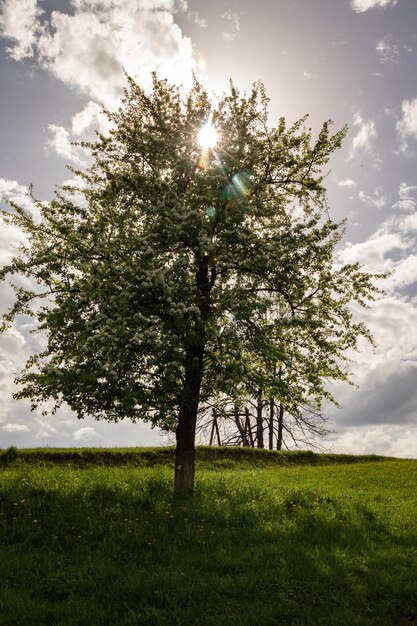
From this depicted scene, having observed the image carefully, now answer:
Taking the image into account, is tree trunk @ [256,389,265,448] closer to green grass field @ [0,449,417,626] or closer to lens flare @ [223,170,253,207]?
green grass field @ [0,449,417,626]

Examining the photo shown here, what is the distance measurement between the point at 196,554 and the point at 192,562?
0.40 m

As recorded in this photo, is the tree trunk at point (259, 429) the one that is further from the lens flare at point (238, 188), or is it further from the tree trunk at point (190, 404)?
the lens flare at point (238, 188)

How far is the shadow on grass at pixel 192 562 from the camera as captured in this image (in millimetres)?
7777

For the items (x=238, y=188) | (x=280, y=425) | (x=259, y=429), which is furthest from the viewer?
(x=259, y=429)

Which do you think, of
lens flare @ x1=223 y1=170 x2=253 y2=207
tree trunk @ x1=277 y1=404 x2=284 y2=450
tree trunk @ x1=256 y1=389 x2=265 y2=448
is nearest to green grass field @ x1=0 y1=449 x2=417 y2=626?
lens flare @ x1=223 y1=170 x2=253 y2=207

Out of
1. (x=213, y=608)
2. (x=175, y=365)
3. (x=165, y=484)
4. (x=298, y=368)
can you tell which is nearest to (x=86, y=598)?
(x=213, y=608)

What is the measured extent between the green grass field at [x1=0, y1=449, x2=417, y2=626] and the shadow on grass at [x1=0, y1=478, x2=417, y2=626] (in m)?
0.03

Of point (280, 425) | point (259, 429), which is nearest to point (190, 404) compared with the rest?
point (280, 425)

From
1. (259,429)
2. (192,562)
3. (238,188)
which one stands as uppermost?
(238,188)

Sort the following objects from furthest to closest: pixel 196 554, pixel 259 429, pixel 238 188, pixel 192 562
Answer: pixel 259 429 < pixel 238 188 < pixel 196 554 < pixel 192 562

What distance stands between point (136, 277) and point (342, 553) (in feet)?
30.4

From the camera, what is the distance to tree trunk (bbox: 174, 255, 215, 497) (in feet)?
49.2

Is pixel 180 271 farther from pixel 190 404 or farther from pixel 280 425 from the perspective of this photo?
pixel 280 425

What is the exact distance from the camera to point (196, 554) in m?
10.2
